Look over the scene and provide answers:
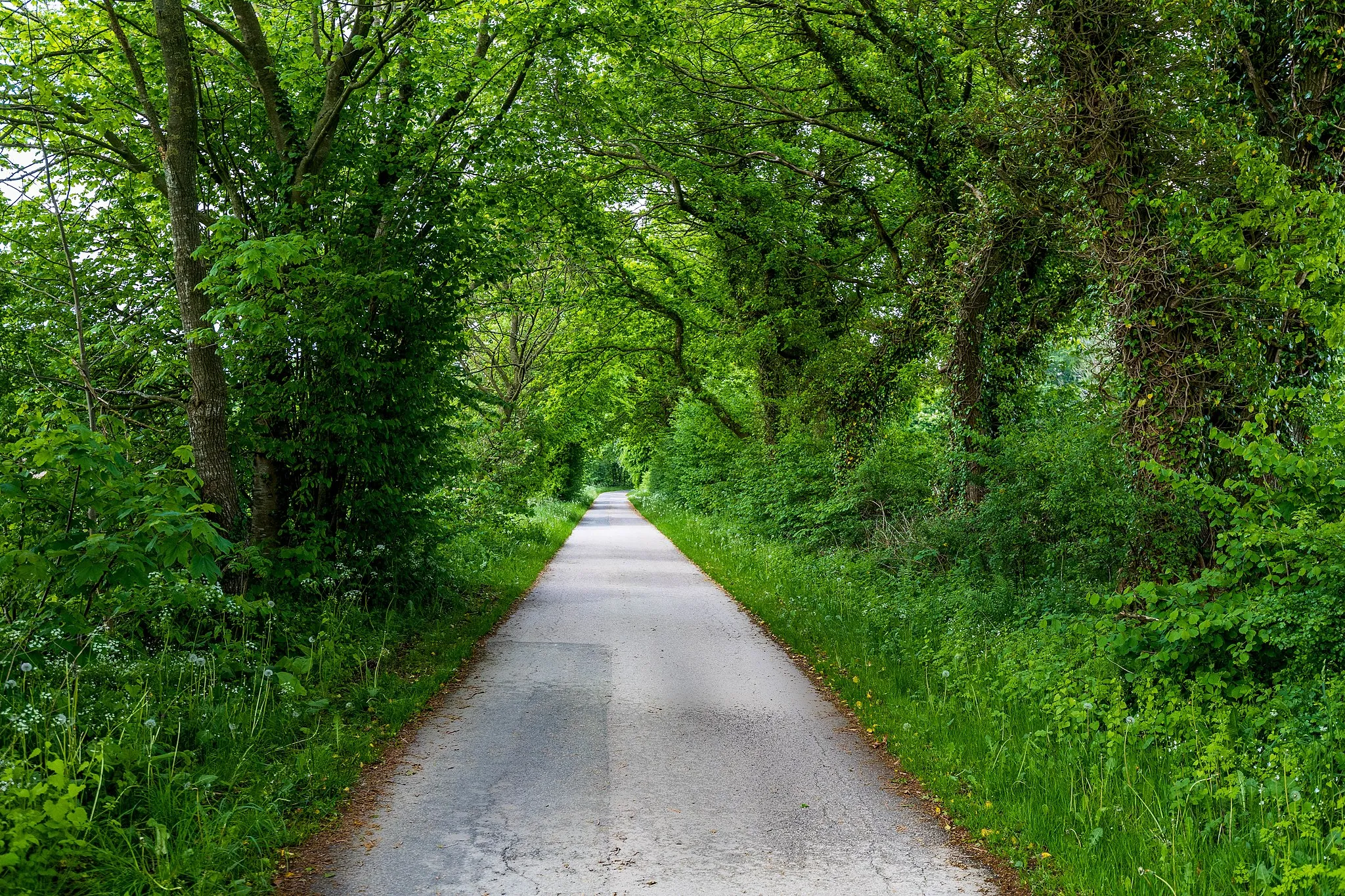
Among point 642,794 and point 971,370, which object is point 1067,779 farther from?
point 971,370

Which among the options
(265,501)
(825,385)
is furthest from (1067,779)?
(825,385)

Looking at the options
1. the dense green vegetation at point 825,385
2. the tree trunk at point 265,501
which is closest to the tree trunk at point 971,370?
the dense green vegetation at point 825,385

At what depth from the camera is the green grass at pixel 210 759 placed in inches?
150

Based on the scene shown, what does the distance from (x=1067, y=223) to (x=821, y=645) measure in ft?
16.6

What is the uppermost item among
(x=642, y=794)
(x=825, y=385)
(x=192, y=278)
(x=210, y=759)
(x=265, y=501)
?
(x=825, y=385)

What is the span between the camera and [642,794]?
223 inches

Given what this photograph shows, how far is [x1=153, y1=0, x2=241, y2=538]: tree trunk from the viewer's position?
7.13m

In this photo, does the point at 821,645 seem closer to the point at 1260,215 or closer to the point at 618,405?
the point at 1260,215

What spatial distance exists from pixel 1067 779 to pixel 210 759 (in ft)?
16.4

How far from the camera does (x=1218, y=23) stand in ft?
22.6

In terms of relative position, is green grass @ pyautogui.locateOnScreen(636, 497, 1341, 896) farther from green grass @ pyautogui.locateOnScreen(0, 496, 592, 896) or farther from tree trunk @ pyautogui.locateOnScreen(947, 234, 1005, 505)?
green grass @ pyautogui.locateOnScreen(0, 496, 592, 896)

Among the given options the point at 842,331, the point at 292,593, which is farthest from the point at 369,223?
the point at 842,331

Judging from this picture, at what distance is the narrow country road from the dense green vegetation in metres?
0.51

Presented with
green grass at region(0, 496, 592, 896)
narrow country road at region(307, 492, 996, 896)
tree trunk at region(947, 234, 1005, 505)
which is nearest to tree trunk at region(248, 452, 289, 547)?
green grass at region(0, 496, 592, 896)
